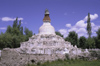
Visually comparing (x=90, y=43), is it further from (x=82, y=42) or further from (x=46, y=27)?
(x=46, y=27)

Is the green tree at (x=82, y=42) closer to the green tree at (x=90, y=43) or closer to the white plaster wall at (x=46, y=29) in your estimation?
the green tree at (x=90, y=43)

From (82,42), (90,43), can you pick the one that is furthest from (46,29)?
(82,42)

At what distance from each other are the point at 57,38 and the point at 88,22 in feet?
78.3

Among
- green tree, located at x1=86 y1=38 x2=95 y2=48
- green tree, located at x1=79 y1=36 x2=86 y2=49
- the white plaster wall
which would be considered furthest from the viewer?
green tree, located at x1=79 y1=36 x2=86 y2=49

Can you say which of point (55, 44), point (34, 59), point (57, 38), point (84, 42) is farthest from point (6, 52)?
Result: point (84, 42)

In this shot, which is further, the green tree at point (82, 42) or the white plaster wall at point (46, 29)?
the green tree at point (82, 42)

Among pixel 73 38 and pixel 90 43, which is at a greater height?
pixel 73 38

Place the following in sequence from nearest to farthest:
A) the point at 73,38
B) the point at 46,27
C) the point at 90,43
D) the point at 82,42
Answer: the point at 46,27 < the point at 90,43 < the point at 82,42 < the point at 73,38

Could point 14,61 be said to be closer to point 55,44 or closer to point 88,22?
point 55,44

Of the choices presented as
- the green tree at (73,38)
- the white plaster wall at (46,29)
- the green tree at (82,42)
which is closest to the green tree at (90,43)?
the green tree at (82,42)

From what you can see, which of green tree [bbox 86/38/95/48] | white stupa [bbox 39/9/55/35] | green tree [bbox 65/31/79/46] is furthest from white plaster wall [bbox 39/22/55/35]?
green tree [bbox 86/38/95/48]

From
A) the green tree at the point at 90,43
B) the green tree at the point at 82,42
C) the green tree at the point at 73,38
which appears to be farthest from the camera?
the green tree at the point at 73,38

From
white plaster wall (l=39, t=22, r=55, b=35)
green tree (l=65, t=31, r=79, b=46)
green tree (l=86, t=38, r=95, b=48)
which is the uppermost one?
white plaster wall (l=39, t=22, r=55, b=35)

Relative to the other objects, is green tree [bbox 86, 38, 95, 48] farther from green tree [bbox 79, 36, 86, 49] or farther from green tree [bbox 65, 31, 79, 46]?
green tree [bbox 65, 31, 79, 46]
